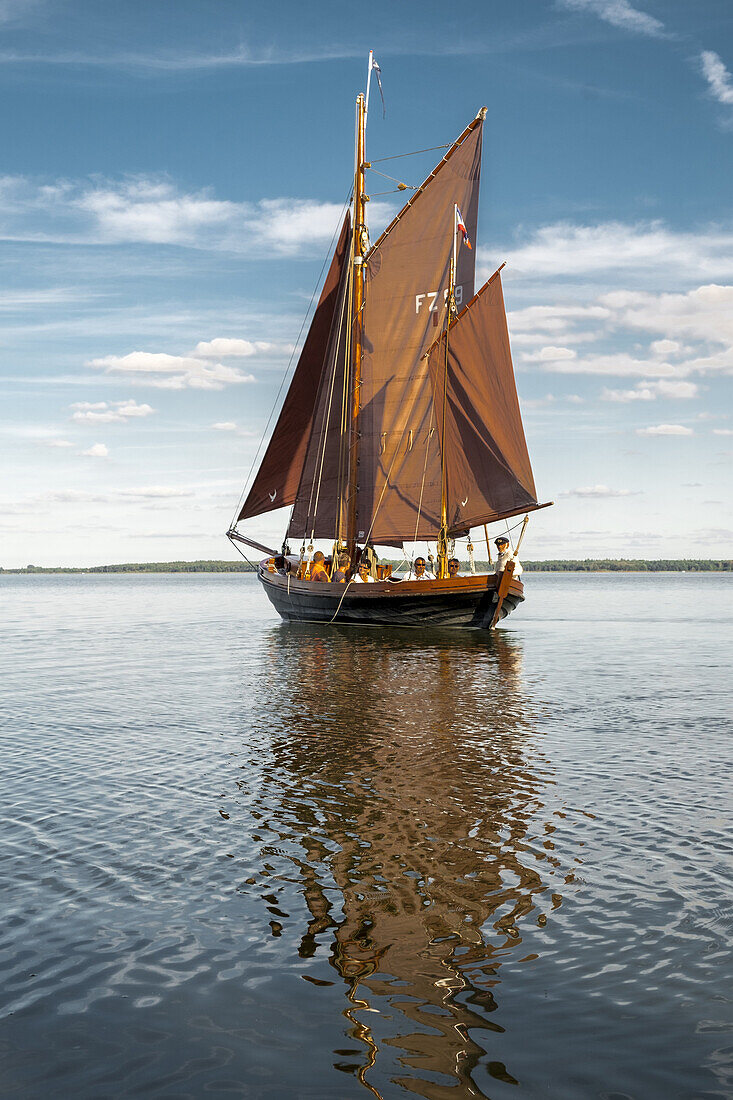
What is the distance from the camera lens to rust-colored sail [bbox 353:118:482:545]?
39938 mm

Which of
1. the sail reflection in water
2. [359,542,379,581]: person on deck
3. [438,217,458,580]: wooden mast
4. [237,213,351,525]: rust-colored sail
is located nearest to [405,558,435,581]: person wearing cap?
[438,217,458,580]: wooden mast

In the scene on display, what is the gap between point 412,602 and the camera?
3784 cm

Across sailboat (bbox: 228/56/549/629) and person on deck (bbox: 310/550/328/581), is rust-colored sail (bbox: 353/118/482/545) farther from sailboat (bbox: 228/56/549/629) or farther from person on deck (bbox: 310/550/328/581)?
person on deck (bbox: 310/550/328/581)

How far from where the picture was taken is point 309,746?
14805mm

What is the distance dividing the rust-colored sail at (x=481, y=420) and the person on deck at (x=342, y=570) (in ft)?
18.9

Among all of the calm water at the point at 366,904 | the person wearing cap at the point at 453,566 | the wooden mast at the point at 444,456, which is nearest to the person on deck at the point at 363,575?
the wooden mast at the point at 444,456

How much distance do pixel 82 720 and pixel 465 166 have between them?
33.2 metres

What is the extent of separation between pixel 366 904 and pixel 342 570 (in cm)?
3448

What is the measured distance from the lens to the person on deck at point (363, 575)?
133 ft

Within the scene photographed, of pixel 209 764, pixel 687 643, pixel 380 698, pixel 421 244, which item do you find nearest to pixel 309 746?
pixel 209 764

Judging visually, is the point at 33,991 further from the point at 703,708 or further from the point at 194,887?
the point at 703,708

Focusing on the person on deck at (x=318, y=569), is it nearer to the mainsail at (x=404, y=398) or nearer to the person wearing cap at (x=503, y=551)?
the mainsail at (x=404, y=398)

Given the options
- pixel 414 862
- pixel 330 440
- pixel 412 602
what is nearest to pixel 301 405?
pixel 330 440

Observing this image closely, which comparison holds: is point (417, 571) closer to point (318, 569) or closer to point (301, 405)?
point (318, 569)
